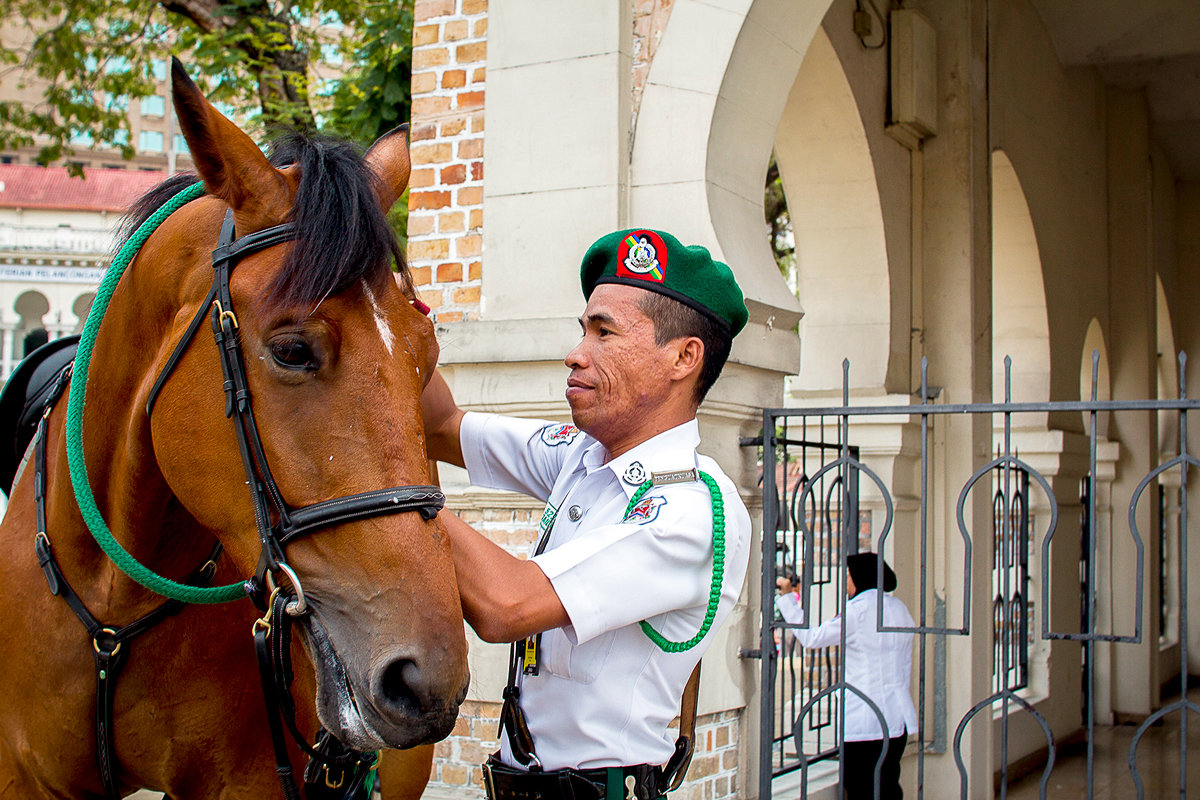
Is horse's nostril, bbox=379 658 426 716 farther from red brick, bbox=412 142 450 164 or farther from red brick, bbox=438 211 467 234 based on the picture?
red brick, bbox=412 142 450 164

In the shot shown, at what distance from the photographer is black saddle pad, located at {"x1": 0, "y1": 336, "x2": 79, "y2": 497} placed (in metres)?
2.77

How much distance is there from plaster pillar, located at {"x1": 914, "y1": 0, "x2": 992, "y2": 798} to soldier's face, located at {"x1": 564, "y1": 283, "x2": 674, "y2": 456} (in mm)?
4123

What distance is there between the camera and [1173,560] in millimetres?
14352

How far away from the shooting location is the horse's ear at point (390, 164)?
1.92 meters

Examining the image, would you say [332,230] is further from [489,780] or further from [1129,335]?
[1129,335]

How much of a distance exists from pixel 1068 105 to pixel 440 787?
287 inches

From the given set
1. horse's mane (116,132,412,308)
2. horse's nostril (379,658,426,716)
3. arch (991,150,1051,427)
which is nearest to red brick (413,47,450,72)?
horse's mane (116,132,412,308)

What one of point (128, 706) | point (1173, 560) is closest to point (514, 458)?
point (128, 706)

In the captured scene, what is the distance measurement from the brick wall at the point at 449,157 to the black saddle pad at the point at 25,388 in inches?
58.3

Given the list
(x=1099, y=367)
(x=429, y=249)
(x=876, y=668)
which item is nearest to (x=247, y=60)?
(x=429, y=249)

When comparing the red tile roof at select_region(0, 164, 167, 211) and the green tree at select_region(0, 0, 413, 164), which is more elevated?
the red tile roof at select_region(0, 164, 167, 211)

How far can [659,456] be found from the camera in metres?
2.08

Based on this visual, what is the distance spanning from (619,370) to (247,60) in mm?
7084

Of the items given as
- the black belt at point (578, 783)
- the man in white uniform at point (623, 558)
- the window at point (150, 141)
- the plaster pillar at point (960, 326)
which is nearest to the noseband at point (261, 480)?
the man in white uniform at point (623, 558)
